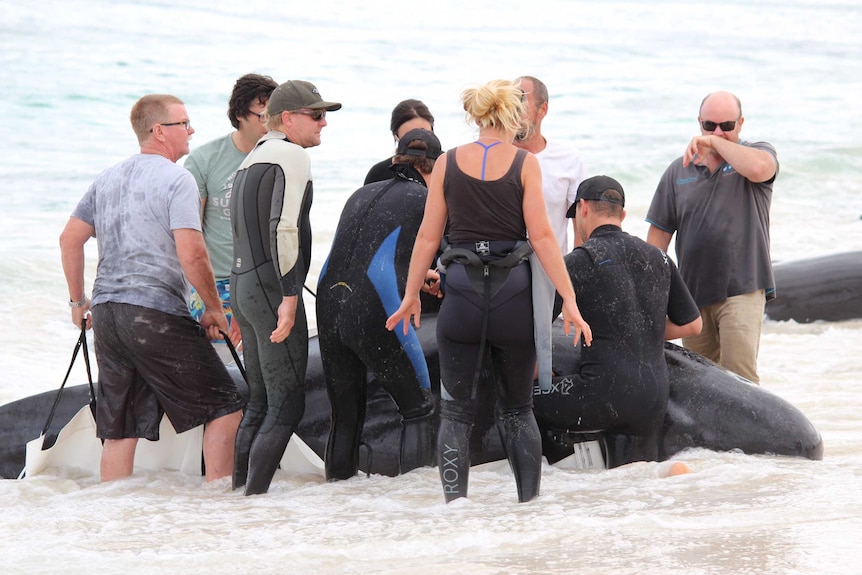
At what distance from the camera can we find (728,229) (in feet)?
20.4

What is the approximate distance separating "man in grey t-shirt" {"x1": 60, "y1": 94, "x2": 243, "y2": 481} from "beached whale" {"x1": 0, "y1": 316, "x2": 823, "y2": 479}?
0.72 metres

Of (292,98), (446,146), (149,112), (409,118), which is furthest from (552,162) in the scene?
(446,146)

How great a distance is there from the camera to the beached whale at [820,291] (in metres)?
10.3

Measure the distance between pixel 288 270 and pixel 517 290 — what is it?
1.14 m

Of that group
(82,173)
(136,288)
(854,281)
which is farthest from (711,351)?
(82,173)

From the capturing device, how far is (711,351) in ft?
21.6

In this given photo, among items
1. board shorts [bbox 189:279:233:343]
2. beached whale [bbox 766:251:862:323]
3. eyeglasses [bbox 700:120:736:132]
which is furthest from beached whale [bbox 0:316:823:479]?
beached whale [bbox 766:251:862:323]

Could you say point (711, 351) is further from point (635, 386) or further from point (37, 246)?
point (37, 246)

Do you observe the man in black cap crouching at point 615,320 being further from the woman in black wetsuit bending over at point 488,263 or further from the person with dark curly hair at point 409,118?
the person with dark curly hair at point 409,118

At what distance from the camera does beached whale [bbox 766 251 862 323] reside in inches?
405

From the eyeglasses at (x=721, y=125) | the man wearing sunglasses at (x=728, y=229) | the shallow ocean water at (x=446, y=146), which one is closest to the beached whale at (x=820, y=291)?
the shallow ocean water at (x=446, y=146)

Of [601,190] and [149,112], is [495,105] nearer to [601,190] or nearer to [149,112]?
[601,190]

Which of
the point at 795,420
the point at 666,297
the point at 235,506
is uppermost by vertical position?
→ the point at 666,297

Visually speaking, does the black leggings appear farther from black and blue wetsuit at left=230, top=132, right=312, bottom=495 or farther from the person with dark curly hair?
the person with dark curly hair
